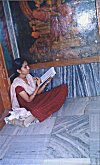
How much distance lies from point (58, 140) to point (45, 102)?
0.90 m

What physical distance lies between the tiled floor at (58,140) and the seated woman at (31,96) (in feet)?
0.48

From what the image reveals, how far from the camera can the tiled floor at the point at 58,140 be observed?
2760 millimetres

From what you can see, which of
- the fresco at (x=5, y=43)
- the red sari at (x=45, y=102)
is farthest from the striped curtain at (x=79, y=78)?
the fresco at (x=5, y=43)

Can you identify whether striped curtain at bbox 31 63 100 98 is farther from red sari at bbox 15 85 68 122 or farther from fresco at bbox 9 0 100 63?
red sari at bbox 15 85 68 122

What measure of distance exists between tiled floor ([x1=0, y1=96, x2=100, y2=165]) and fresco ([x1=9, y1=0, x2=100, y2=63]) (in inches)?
42.6

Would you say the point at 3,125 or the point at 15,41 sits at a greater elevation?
the point at 15,41

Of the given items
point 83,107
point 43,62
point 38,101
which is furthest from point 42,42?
point 83,107

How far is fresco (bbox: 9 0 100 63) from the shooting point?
419cm

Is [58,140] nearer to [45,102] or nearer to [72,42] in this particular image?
[45,102]

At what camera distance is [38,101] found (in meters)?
3.98

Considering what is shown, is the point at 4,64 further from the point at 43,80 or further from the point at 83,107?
the point at 83,107

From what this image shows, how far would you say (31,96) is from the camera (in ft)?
12.5

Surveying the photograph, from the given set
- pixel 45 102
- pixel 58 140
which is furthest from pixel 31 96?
pixel 58 140

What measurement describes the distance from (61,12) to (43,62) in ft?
3.18
